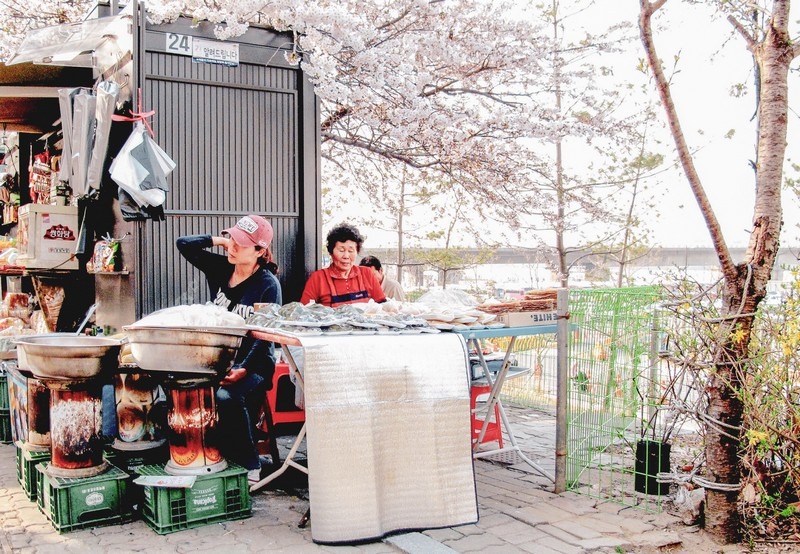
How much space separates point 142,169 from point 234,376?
6.40 ft

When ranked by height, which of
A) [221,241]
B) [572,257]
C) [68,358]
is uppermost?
[221,241]

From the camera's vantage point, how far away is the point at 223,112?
20.7ft

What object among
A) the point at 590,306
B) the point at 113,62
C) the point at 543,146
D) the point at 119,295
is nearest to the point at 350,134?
the point at 543,146

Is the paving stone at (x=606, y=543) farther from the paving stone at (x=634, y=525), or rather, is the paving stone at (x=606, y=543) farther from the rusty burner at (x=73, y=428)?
the rusty burner at (x=73, y=428)

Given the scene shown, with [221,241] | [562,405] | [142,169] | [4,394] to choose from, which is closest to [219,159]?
[142,169]

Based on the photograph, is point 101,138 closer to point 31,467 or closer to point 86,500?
point 31,467

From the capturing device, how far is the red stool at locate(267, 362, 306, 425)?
20.1ft

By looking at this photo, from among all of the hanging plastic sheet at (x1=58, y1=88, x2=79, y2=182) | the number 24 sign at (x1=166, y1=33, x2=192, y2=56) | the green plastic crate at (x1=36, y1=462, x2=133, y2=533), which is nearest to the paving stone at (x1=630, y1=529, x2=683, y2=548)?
the green plastic crate at (x1=36, y1=462, x2=133, y2=533)

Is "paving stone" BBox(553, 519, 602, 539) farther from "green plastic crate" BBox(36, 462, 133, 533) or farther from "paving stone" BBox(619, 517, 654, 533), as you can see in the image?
"green plastic crate" BBox(36, 462, 133, 533)

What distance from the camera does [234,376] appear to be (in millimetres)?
4629

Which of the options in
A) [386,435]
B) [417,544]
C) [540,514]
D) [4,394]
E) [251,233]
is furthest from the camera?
[4,394]

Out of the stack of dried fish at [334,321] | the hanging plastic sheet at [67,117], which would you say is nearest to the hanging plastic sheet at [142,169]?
the hanging plastic sheet at [67,117]

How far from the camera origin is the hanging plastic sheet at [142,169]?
210 inches

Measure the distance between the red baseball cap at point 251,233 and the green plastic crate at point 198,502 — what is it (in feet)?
5.34
